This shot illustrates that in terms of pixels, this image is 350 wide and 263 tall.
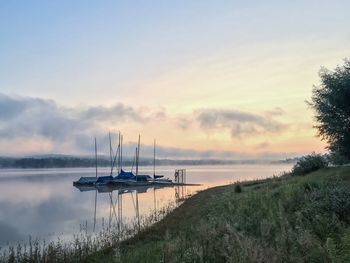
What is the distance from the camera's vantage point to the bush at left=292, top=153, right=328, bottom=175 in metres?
39.7

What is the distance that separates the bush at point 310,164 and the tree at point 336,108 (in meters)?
3.12

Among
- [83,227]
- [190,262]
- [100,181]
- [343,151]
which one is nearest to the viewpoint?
[190,262]

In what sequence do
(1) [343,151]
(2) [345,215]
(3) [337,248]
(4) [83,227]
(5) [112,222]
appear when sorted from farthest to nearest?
(1) [343,151]
(5) [112,222]
(4) [83,227]
(2) [345,215]
(3) [337,248]

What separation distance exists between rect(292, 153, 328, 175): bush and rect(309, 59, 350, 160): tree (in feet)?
10.3

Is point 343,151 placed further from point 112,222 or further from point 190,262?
point 190,262

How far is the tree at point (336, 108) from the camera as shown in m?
33.2

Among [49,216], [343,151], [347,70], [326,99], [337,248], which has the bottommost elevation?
[49,216]

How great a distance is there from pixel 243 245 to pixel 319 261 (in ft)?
4.84

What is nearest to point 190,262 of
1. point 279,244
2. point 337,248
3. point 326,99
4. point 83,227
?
point 279,244

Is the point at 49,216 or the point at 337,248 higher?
the point at 337,248

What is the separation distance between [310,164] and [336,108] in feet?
25.2

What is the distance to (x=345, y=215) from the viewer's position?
12727mm

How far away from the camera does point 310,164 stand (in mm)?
40156

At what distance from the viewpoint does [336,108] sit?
34.1m
